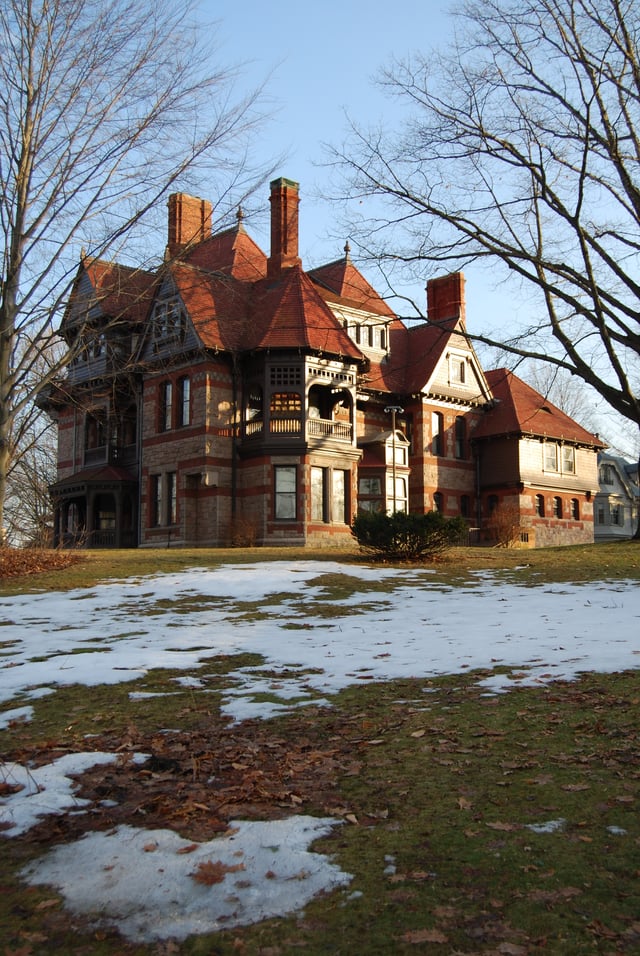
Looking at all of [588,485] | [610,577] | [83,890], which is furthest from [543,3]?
[588,485]

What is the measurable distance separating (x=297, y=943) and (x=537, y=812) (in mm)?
1718

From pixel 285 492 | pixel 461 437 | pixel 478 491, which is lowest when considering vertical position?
pixel 285 492

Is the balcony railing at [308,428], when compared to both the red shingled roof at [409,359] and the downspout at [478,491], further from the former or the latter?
the downspout at [478,491]

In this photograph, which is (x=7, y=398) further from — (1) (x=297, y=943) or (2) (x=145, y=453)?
(2) (x=145, y=453)

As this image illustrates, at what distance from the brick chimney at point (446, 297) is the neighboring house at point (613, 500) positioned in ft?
86.2

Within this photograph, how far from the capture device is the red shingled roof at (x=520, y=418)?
39094mm

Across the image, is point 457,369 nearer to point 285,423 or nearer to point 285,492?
point 285,423

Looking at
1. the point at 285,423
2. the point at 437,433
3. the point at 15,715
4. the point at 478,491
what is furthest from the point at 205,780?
the point at 478,491

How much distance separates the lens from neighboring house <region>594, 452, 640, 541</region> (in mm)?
61744

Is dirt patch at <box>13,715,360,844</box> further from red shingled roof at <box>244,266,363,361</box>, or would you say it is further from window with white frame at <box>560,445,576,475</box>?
window with white frame at <box>560,445,576,475</box>

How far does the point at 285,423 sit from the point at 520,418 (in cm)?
1368

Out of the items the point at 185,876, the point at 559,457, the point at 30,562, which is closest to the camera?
the point at 185,876

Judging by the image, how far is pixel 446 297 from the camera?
1652 inches

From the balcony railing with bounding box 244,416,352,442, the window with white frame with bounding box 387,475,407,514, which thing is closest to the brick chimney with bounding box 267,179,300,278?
the balcony railing with bounding box 244,416,352,442
